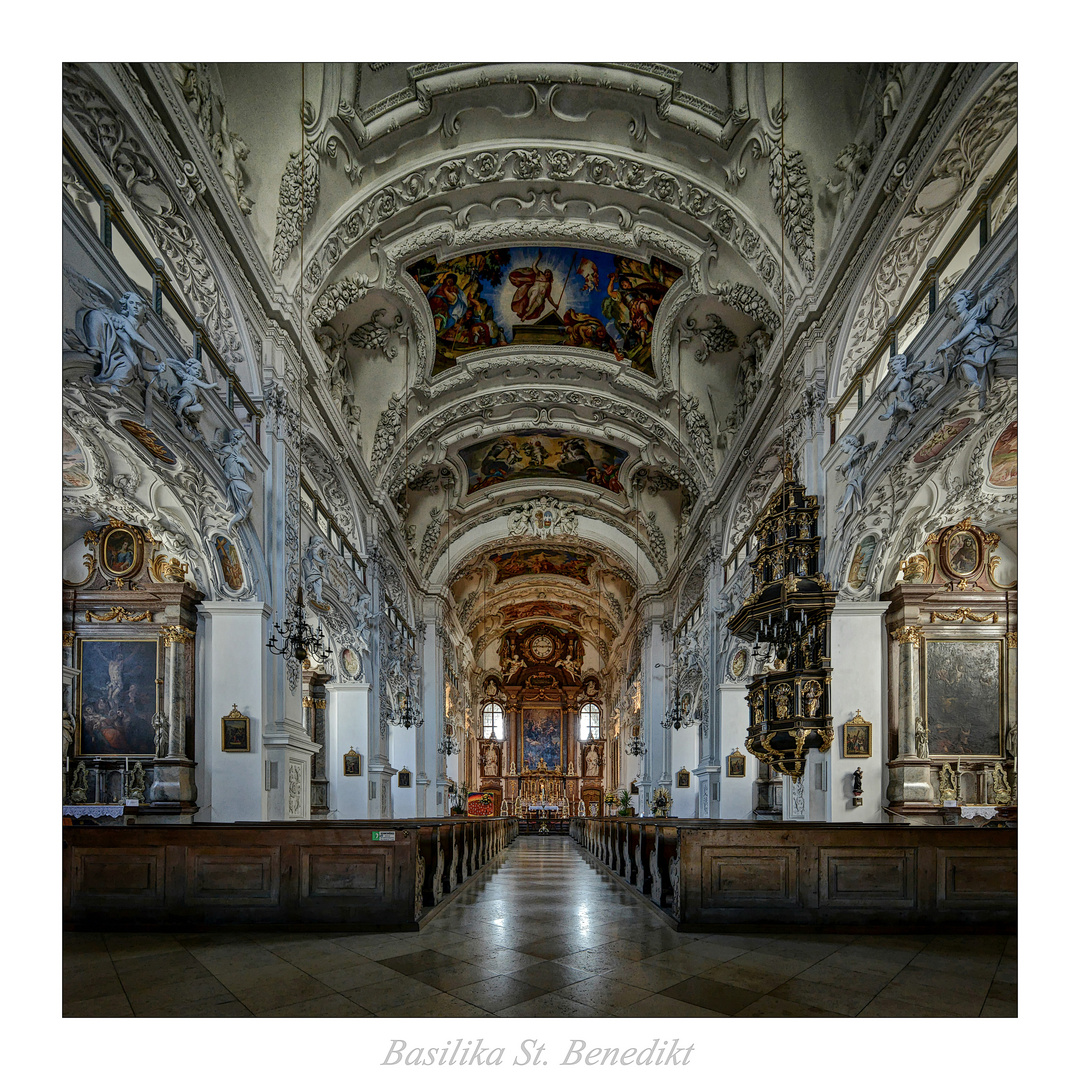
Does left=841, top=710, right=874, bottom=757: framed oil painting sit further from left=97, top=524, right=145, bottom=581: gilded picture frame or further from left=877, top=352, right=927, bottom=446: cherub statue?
left=97, top=524, right=145, bottom=581: gilded picture frame

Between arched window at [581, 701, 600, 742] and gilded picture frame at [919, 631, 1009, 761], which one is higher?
gilded picture frame at [919, 631, 1009, 761]

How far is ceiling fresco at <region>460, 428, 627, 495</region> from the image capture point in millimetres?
22172

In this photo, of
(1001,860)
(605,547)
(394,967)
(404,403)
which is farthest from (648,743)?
(394,967)

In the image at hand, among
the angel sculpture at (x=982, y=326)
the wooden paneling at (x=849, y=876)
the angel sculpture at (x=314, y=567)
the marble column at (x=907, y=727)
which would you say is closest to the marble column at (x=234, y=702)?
the angel sculpture at (x=314, y=567)

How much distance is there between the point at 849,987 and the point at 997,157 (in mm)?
7241

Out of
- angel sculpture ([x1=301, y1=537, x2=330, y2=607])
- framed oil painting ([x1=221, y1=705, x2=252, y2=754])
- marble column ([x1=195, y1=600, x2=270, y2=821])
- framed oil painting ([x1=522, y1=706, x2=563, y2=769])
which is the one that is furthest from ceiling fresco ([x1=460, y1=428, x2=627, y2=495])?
framed oil painting ([x1=522, y1=706, x2=563, y2=769])

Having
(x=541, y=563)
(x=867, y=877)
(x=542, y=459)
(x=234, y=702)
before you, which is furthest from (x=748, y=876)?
(x=541, y=563)

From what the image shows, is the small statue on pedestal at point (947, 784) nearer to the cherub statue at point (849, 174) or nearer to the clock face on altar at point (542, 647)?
the cherub statue at point (849, 174)

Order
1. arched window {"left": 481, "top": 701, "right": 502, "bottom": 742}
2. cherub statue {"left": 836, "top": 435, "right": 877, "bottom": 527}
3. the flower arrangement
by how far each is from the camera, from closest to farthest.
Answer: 1. cherub statue {"left": 836, "top": 435, "right": 877, "bottom": 527}
2. the flower arrangement
3. arched window {"left": 481, "top": 701, "right": 502, "bottom": 742}

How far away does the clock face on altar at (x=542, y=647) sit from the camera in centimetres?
4612

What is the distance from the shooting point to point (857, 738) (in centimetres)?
1003

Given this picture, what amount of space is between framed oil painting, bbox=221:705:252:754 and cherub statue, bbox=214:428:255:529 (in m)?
2.28

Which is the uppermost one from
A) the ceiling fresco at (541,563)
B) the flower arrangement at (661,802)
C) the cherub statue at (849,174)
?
the cherub statue at (849,174)

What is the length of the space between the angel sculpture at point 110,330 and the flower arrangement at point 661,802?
1848 centimetres
